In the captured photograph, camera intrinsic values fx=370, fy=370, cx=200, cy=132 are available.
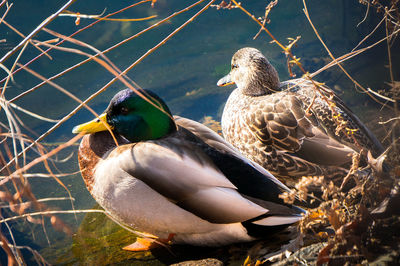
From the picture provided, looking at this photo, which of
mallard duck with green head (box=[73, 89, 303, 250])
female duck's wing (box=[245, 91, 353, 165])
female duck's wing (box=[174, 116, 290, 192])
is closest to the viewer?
mallard duck with green head (box=[73, 89, 303, 250])

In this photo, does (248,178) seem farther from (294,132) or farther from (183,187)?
(294,132)

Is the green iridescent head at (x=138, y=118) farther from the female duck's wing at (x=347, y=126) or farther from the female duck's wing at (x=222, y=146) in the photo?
the female duck's wing at (x=347, y=126)

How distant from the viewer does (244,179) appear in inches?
87.6

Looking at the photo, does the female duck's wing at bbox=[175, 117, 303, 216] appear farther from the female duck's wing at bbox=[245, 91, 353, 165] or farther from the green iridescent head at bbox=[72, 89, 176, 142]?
the female duck's wing at bbox=[245, 91, 353, 165]

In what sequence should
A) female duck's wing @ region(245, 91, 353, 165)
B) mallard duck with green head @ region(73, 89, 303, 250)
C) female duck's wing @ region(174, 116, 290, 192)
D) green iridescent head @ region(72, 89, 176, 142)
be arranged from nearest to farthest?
mallard duck with green head @ region(73, 89, 303, 250)
female duck's wing @ region(174, 116, 290, 192)
green iridescent head @ region(72, 89, 176, 142)
female duck's wing @ region(245, 91, 353, 165)

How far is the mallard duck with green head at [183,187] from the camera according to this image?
2.09m

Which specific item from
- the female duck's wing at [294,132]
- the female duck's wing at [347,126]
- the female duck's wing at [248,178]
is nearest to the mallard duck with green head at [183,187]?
the female duck's wing at [248,178]

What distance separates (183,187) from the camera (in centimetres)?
207

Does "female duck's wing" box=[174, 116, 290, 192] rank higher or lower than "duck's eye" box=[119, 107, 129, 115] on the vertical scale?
lower

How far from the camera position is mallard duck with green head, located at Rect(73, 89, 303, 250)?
2086mm

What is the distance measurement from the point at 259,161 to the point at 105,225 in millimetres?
1428

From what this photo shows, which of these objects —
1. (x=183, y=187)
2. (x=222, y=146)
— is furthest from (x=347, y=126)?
(x=183, y=187)

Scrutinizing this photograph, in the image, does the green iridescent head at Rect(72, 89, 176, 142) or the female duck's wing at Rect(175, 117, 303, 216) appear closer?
the female duck's wing at Rect(175, 117, 303, 216)

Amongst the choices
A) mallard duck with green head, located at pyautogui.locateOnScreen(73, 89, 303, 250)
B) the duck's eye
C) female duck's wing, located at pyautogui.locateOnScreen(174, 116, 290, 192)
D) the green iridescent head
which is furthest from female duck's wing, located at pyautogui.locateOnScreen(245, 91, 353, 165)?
the duck's eye
